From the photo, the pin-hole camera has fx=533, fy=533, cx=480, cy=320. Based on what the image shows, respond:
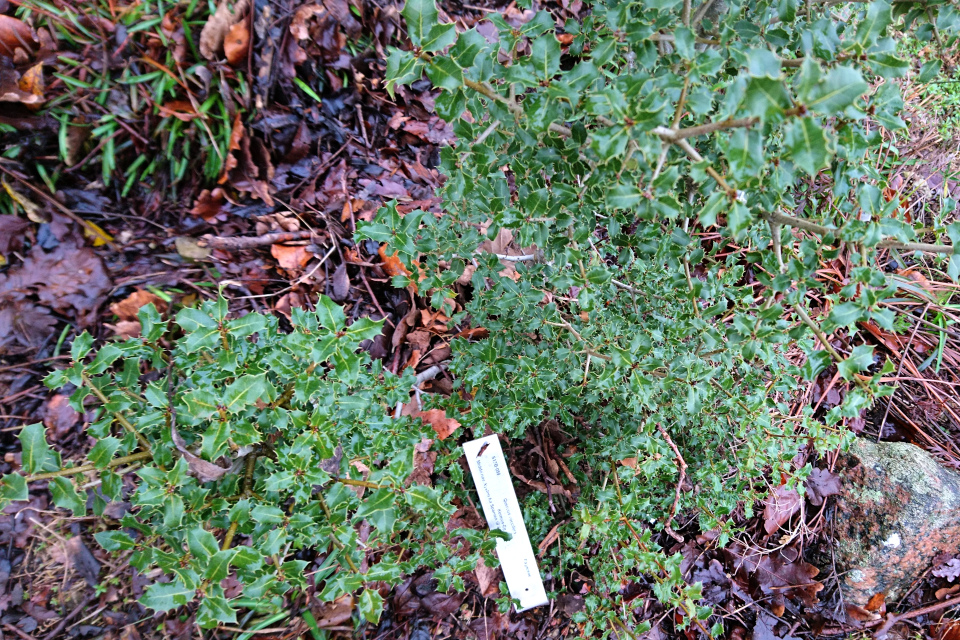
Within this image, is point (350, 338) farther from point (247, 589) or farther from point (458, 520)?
point (458, 520)

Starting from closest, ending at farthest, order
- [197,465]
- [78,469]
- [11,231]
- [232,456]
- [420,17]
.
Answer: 1. [420,17]
2. [78,469]
3. [197,465]
4. [232,456]
5. [11,231]

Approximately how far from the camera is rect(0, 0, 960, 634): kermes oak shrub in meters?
1.04

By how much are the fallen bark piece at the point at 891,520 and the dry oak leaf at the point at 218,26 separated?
374cm

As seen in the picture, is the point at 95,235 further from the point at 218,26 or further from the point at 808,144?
the point at 808,144

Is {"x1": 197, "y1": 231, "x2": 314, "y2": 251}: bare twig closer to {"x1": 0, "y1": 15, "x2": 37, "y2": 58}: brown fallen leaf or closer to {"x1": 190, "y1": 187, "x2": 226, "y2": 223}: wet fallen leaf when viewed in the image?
{"x1": 190, "y1": 187, "x2": 226, "y2": 223}: wet fallen leaf

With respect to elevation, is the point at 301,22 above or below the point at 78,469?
above

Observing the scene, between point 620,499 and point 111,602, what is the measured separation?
77.2 inches

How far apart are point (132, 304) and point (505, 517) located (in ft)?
5.94

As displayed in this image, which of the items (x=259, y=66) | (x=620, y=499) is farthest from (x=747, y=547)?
(x=259, y=66)

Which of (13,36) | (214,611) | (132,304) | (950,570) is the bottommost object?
(950,570)

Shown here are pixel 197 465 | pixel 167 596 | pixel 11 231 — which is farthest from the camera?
pixel 11 231

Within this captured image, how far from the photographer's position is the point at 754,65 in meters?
0.81

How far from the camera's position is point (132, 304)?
228 cm

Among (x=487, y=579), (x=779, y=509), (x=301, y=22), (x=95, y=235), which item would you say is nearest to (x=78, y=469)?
(x=95, y=235)
